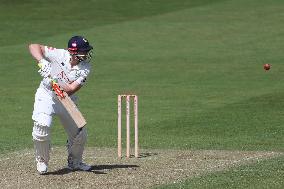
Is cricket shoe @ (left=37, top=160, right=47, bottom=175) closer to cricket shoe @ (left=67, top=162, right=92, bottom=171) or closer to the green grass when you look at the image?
cricket shoe @ (left=67, top=162, right=92, bottom=171)

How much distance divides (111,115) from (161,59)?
9738 mm

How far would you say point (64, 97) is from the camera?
14977 mm

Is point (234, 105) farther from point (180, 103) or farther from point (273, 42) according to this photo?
point (273, 42)

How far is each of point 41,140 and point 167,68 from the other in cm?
1623

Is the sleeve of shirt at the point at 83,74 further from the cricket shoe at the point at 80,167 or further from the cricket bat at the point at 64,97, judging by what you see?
the cricket shoe at the point at 80,167

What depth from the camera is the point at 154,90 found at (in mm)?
27281

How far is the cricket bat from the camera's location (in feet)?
49.1

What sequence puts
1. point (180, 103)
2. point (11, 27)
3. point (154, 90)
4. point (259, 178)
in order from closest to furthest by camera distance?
1. point (259, 178)
2. point (180, 103)
3. point (154, 90)
4. point (11, 27)

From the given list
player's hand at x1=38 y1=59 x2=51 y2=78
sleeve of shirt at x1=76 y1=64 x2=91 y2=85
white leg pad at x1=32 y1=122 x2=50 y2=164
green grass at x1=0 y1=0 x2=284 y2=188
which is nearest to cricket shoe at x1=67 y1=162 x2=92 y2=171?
white leg pad at x1=32 y1=122 x2=50 y2=164

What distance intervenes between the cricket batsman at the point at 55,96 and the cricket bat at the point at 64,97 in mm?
32

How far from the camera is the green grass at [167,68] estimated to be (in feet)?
68.1

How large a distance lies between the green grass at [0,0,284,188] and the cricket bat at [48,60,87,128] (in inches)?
112

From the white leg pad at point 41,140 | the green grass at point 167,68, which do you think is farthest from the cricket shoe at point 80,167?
the green grass at point 167,68

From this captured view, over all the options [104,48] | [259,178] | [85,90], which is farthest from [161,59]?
[259,178]
